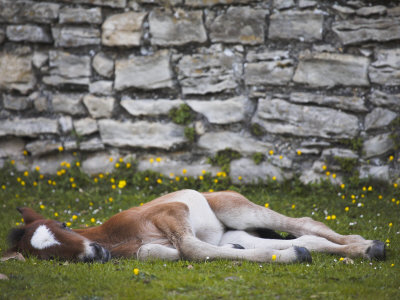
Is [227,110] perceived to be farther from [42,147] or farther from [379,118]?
[42,147]

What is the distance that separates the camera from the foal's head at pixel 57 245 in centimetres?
414

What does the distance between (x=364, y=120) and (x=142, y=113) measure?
3248 millimetres

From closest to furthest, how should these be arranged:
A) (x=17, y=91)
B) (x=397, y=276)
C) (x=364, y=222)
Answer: (x=397, y=276) → (x=364, y=222) → (x=17, y=91)

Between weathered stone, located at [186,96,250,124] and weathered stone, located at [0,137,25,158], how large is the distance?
3.20 meters

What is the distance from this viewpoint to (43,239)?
4141 millimetres

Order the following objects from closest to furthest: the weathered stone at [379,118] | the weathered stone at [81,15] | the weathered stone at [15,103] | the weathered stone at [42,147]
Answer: the weathered stone at [379,118], the weathered stone at [81,15], the weathered stone at [42,147], the weathered stone at [15,103]

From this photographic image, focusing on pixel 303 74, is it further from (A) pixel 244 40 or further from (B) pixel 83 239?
(B) pixel 83 239

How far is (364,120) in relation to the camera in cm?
673

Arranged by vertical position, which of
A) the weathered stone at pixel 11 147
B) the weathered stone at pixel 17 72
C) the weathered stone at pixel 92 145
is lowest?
the weathered stone at pixel 11 147

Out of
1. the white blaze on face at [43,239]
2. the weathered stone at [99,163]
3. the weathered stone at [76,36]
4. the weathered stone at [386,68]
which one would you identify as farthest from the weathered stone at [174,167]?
the white blaze on face at [43,239]

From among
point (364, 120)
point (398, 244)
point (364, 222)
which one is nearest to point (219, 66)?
point (364, 120)

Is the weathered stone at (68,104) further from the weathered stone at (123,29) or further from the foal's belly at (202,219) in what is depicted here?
the foal's belly at (202,219)

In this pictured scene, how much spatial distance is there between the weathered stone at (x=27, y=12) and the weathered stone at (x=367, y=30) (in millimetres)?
4329

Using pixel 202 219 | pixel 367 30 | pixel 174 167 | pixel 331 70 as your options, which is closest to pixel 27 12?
pixel 174 167
